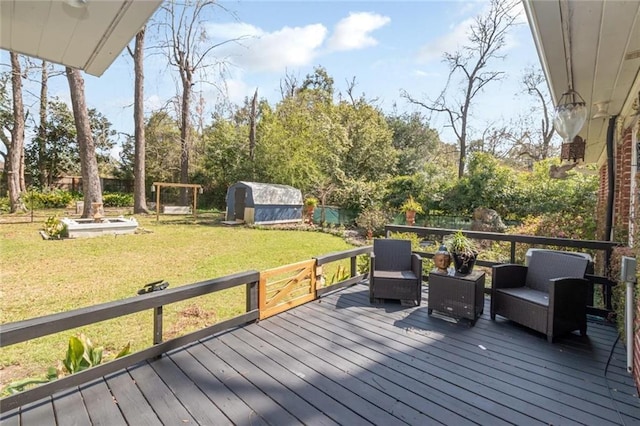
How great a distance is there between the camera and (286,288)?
3596mm

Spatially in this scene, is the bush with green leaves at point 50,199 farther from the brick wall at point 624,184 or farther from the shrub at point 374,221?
the brick wall at point 624,184

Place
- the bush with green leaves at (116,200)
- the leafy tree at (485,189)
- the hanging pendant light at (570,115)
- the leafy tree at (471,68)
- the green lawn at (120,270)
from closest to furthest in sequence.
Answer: the hanging pendant light at (570,115)
the green lawn at (120,270)
the leafy tree at (485,189)
the leafy tree at (471,68)
the bush with green leaves at (116,200)

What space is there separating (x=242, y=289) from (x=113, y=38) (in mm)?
4220

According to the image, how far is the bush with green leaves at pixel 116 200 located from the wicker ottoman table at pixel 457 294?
19.6 m

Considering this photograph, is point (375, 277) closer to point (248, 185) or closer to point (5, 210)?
point (248, 185)

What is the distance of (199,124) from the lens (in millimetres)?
18641

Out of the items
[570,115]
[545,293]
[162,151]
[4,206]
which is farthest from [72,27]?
[162,151]

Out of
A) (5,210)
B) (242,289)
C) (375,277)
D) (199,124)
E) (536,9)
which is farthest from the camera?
(199,124)

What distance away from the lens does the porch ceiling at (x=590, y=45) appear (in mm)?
1691

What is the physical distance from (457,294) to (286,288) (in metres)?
1.80

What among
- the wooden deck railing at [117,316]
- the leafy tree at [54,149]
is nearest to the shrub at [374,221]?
the wooden deck railing at [117,316]

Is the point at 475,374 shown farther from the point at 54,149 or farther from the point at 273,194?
the point at 54,149

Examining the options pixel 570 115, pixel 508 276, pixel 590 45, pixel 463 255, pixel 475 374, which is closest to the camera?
pixel 590 45

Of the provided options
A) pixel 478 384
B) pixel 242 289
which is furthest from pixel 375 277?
pixel 242 289
